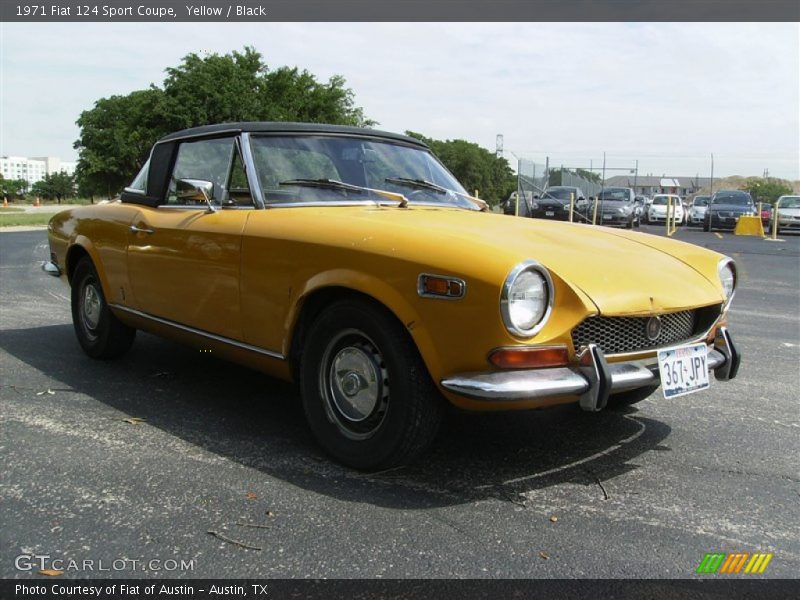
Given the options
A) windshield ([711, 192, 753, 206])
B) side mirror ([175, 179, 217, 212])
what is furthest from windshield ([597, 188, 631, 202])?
side mirror ([175, 179, 217, 212])

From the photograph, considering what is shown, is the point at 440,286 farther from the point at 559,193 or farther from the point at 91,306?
the point at 559,193

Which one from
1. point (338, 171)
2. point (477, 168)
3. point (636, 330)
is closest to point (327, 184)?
point (338, 171)

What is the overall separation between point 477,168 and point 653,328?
338 ft

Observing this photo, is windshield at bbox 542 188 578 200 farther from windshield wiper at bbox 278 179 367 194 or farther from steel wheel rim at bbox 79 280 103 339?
windshield wiper at bbox 278 179 367 194

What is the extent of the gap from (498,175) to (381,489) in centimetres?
11612

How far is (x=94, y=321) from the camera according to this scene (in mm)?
5078

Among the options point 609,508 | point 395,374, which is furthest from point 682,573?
point 395,374

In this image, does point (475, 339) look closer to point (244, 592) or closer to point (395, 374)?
point (395, 374)

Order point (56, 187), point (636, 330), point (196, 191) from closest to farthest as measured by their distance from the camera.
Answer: point (636, 330), point (196, 191), point (56, 187)

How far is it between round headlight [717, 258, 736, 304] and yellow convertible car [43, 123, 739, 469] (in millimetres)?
12

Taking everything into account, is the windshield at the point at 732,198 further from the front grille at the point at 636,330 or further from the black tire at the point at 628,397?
the front grille at the point at 636,330

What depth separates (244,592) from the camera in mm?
2197

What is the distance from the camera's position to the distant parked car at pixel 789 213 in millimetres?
23103

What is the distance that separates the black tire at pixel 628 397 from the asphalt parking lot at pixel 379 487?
105 millimetres
